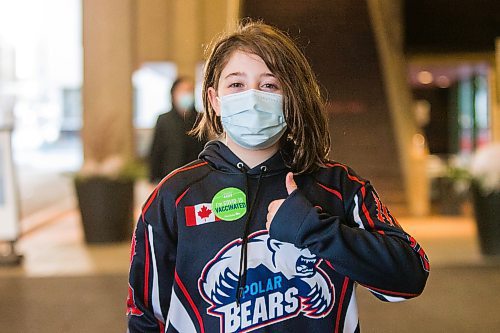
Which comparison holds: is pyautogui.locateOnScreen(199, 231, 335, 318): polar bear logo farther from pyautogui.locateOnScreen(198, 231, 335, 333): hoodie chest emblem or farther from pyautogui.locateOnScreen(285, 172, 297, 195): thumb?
pyautogui.locateOnScreen(285, 172, 297, 195): thumb

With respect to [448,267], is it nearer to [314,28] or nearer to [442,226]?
[442,226]

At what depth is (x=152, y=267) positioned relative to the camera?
213 cm

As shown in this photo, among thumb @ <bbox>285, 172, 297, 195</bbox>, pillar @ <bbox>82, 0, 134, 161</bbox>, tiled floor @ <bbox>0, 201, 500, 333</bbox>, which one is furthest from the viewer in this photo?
pillar @ <bbox>82, 0, 134, 161</bbox>

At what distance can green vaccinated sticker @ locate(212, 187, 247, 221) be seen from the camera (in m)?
2.04

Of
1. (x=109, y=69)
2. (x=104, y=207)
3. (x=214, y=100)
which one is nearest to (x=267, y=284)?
(x=214, y=100)

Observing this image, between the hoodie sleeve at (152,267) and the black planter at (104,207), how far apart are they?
714 cm

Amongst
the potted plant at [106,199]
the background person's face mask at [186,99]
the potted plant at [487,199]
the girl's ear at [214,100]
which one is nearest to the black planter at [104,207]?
the potted plant at [106,199]

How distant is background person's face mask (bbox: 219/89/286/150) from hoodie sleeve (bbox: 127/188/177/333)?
243 millimetres

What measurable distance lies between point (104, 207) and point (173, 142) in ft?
4.04

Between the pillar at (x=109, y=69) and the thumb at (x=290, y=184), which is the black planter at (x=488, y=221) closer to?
the pillar at (x=109, y=69)

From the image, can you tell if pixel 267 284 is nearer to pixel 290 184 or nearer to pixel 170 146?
pixel 290 184

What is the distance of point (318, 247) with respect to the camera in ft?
6.09

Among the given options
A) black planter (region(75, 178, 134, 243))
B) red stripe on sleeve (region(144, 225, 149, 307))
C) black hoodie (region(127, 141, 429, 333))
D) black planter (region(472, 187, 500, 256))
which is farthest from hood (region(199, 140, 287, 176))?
black planter (region(75, 178, 134, 243))

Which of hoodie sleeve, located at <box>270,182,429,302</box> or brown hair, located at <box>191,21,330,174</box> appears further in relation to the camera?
brown hair, located at <box>191,21,330,174</box>
